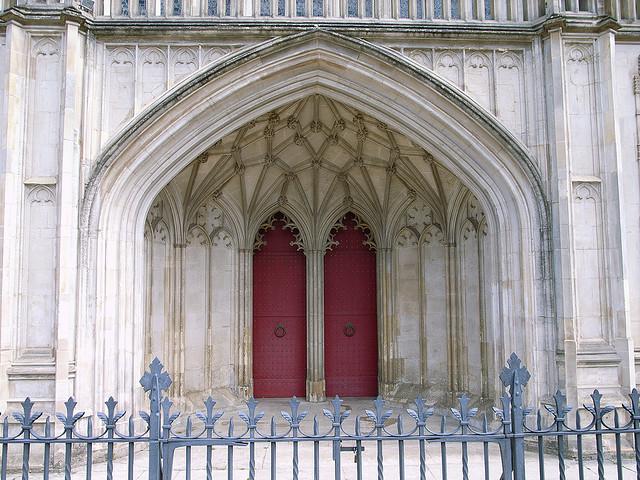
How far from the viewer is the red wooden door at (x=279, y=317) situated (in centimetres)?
1016

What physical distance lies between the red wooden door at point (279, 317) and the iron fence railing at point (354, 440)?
5.11 ft

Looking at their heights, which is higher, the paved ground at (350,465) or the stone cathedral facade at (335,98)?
the stone cathedral facade at (335,98)

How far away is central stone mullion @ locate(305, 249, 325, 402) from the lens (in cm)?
988

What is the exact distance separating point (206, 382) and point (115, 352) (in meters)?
2.96

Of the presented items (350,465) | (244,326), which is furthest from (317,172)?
(350,465)

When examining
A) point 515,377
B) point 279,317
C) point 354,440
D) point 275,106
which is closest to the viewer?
point 515,377

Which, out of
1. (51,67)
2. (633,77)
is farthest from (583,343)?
(51,67)

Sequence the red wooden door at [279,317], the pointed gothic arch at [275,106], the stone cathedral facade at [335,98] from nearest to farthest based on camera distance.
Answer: the stone cathedral facade at [335,98] < the pointed gothic arch at [275,106] < the red wooden door at [279,317]

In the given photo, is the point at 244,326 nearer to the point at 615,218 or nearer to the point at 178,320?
the point at 178,320

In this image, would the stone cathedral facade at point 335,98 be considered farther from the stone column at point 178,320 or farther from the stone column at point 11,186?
the stone column at point 178,320

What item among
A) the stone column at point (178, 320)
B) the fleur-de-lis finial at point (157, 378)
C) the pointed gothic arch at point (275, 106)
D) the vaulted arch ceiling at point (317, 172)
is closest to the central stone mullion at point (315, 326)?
the vaulted arch ceiling at point (317, 172)

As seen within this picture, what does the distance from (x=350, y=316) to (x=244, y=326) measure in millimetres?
1891

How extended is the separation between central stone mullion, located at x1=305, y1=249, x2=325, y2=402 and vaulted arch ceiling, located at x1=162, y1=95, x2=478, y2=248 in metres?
0.51

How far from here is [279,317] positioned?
10.3 meters
